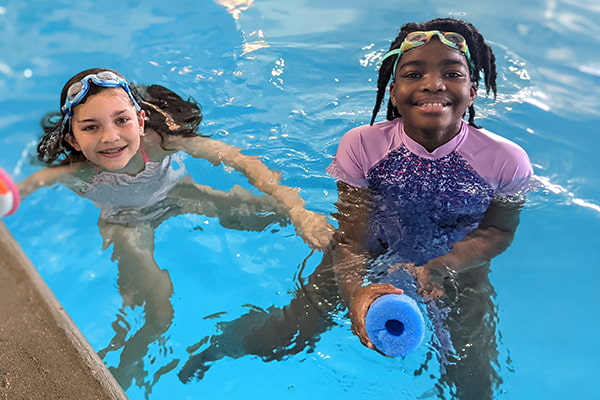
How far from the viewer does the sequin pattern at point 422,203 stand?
2.56 m

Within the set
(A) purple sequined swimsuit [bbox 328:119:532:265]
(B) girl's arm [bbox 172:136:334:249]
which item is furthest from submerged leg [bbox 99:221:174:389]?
(A) purple sequined swimsuit [bbox 328:119:532:265]

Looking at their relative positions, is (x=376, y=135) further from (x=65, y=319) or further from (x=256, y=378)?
(x=65, y=319)

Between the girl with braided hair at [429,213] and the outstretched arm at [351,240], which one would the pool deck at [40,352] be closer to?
the girl with braided hair at [429,213]

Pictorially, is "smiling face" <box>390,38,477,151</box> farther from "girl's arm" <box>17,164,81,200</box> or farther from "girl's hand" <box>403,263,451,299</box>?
"girl's arm" <box>17,164,81,200</box>

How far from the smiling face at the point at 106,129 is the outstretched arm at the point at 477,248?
148 centimetres

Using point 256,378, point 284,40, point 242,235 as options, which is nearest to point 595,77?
point 284,40

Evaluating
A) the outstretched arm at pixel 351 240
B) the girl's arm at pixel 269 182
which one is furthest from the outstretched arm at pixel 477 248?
the girl's arm at pixel 269 182

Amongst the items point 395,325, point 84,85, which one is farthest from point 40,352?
point 395,325

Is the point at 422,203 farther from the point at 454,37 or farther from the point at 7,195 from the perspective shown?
the point at 7,195

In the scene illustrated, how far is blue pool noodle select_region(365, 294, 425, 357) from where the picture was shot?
75.0 inches

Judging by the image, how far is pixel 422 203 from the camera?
105 inches

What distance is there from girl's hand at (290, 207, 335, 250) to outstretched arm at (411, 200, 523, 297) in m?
0.46

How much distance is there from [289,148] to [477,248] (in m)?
1.61

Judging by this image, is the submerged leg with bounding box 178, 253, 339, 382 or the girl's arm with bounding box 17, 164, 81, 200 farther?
Answer: the girl's arm with bounding box 17, 164, 81, 200
